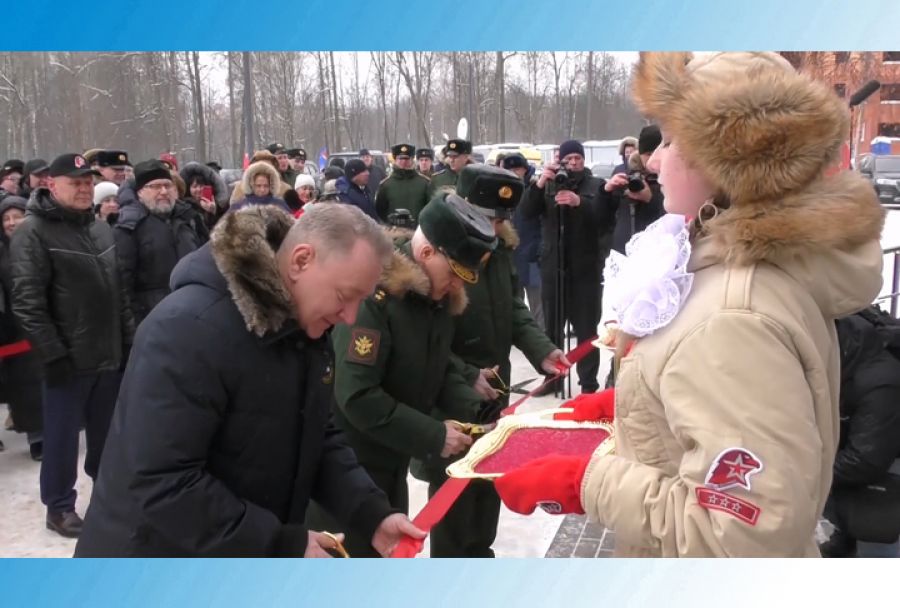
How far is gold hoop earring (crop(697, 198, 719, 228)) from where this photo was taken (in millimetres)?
1463

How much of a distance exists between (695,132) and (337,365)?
5.73 ft

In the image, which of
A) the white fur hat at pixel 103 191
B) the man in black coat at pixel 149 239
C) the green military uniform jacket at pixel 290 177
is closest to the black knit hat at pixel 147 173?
the man in black coat at pixel 149 239

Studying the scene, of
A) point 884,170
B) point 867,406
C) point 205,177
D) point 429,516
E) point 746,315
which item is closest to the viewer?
point 746,315

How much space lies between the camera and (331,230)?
1.91m

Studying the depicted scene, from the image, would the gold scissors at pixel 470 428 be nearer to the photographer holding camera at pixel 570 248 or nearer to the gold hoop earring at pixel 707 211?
the gold hoop earring at pixel 707 211

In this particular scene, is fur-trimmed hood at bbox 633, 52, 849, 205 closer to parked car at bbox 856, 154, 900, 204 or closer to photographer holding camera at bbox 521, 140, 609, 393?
photographer holding camera at bbox 521, 140, 609, 393

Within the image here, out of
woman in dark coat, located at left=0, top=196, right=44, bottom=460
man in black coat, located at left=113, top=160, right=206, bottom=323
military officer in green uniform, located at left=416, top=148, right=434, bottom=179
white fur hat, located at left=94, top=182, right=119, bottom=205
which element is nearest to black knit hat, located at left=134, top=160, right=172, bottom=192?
man in black coat, located at left=113, top=160, right=206, bottom=323

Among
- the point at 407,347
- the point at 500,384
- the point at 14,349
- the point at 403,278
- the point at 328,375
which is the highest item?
the point at 403,278

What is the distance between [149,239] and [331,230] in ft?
13.0

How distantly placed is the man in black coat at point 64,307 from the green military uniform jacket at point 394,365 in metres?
2.25

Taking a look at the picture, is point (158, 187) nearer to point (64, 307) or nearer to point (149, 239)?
point (149, 239)

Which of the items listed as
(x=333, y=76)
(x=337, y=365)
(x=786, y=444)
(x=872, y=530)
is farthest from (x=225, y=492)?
(x=333, y=76)

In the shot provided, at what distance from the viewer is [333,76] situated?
26969 millimetres

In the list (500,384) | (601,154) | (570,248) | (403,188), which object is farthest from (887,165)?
(500,384)
